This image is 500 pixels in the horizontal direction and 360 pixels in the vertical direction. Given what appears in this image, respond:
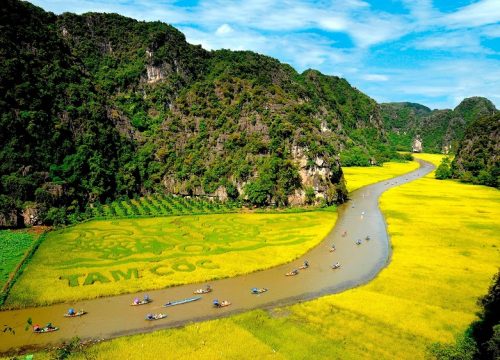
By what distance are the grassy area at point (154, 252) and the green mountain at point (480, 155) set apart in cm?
9136

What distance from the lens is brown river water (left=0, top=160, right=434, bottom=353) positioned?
36812 millimetres

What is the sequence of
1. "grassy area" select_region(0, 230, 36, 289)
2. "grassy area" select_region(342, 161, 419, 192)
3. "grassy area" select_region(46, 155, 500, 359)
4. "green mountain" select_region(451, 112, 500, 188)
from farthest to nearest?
"green mountain" select_region(451, 112, 500, 188)
"grassy area" select_region(342, 161, 419, 192)
"grassy area" select_region(0, 230, 36, 289)
"grassy area" select_region(46, 155, 500, 359)

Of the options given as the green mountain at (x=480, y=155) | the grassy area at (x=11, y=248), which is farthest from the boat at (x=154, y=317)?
the green mountain at (x=480, y=155)

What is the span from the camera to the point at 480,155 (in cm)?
15462

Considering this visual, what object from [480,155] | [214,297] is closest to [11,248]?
[214,297]

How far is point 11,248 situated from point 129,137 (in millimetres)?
72758

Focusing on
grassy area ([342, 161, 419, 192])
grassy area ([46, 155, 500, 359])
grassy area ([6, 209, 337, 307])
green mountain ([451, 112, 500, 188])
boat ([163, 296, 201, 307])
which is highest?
green mountain ([451, 112, 500, 188])

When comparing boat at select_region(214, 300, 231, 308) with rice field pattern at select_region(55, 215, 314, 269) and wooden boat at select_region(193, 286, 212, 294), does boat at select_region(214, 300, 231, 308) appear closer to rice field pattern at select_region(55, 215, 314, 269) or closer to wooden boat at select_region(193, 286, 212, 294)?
wooden boat at select_region(193, 286, 212, 294)

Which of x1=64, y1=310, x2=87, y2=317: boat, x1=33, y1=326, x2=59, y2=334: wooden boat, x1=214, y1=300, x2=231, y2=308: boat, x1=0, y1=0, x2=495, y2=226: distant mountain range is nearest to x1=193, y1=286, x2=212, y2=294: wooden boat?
x1=214, y1=300, x2=231, y2=308: boat

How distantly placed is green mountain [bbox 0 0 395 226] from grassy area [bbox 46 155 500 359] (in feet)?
151

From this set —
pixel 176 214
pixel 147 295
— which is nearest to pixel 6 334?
pixel 147 295

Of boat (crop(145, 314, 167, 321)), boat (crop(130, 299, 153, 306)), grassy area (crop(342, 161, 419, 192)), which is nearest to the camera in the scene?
boat (crop(145, 314, 167, 321))

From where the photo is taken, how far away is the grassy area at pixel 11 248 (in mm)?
50812

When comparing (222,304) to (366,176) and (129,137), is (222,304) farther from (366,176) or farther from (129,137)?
(366,176)
